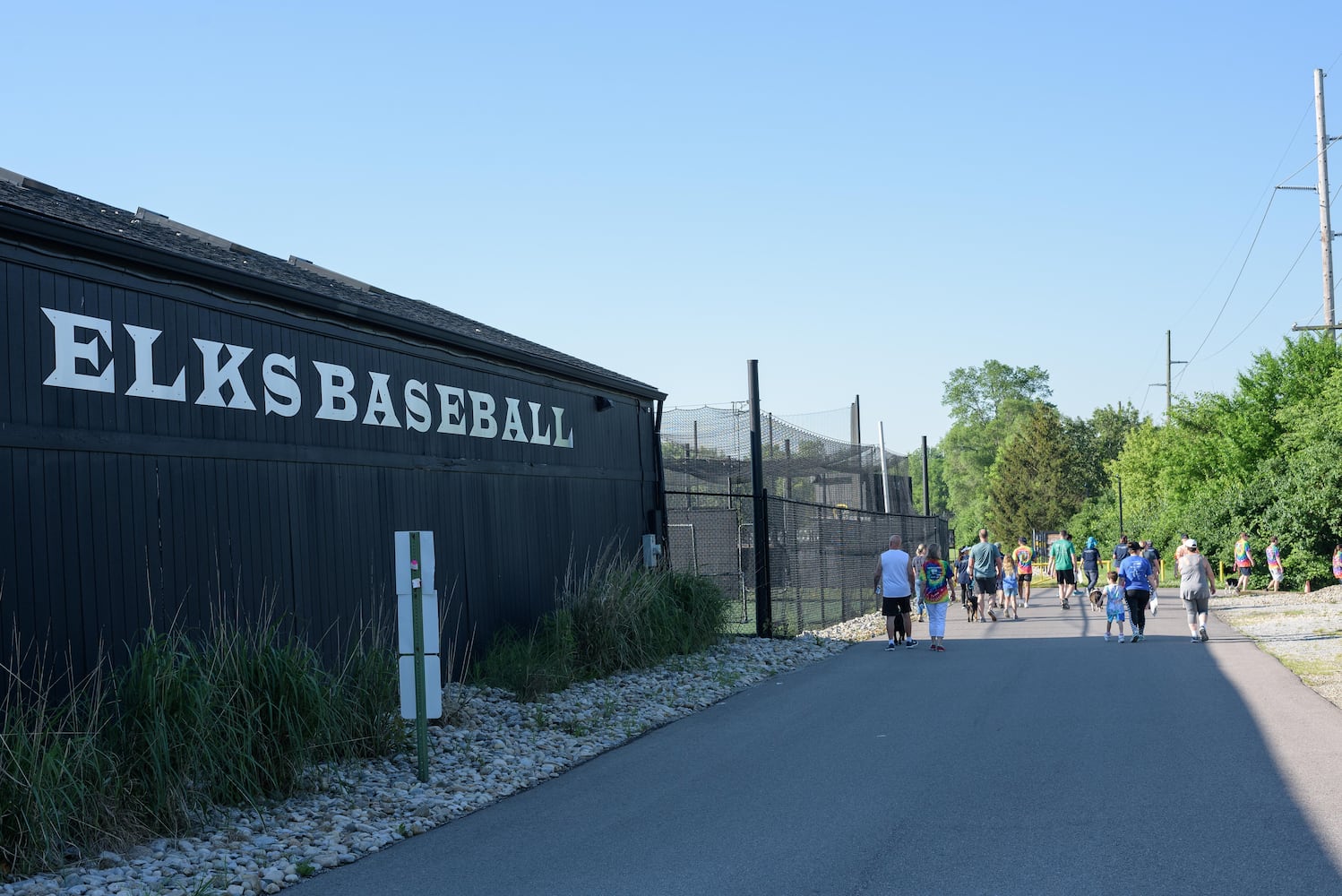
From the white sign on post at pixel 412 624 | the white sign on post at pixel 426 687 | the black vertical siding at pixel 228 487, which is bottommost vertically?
the white sign on post at pixel 426 687

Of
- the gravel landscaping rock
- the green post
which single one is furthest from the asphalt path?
the gravel landscaping rock

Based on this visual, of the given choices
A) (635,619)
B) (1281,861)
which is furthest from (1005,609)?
(1281,861)

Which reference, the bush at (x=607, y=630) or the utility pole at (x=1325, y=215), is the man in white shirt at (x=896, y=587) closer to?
the bush at (x=607, y=630)

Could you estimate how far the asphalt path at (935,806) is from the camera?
5.73m

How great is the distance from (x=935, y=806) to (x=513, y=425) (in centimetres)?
815

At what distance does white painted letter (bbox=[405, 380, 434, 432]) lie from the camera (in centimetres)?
1203

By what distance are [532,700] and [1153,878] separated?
672 cm

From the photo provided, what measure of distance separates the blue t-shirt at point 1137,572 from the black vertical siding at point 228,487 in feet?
26.2

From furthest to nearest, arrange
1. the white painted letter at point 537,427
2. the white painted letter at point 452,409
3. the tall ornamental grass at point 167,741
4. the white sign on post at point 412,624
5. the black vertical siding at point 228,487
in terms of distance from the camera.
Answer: the white painted letter at point 537,427, the white painted letter at point 452,409, the white sign on post at point 412,624, the black vertical siding at point 228,487, the tall ornamental grass at point 167,741

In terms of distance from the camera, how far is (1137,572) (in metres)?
16.6

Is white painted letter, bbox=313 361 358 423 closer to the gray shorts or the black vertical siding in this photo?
the black vertical siding

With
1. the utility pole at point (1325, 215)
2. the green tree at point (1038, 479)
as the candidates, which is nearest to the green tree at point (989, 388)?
the green tree at point (1038, 479)

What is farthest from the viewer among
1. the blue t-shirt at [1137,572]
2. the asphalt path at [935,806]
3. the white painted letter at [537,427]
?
→ the blue t-shirt at [1137,572]

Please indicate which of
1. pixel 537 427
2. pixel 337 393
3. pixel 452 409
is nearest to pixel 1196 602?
pixel 537 427
